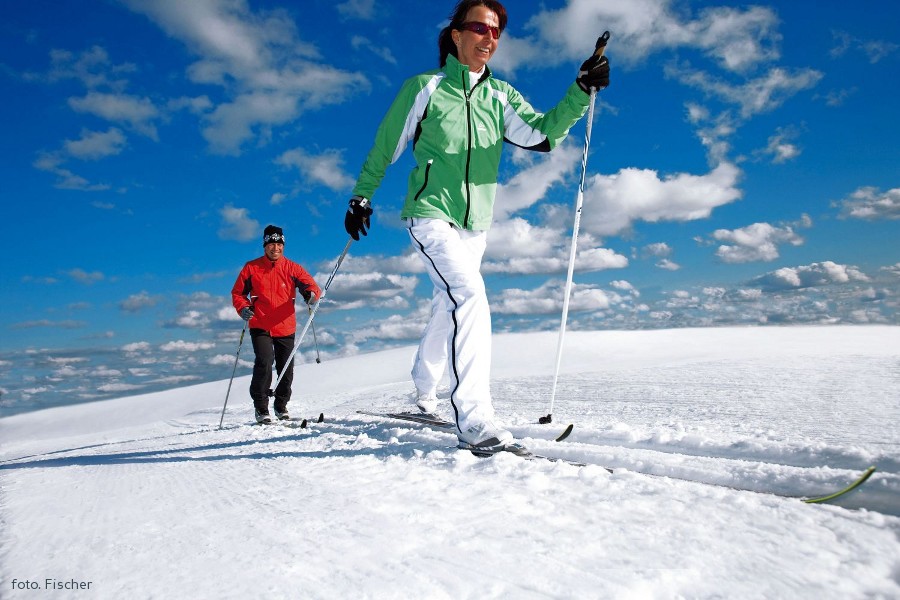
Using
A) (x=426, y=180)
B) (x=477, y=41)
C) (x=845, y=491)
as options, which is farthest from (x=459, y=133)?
(x=845, y=491)

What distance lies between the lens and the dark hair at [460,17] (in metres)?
3.42

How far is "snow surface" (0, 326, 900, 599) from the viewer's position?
51.8 inches

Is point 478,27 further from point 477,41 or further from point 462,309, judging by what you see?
point 462,309

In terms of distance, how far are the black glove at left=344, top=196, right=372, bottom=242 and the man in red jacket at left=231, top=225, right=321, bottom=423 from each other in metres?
2.85

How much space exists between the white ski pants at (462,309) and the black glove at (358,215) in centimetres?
68

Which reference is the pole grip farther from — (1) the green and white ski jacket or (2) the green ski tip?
(2) the green ski tip

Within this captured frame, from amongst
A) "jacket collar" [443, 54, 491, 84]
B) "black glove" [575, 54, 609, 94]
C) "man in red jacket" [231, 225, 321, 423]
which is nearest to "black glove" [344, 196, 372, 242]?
"jacket collar" [443, 54, 491, 84]

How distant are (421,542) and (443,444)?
66.3 inches

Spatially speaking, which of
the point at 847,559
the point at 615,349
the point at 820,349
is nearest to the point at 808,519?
the point at 847,559

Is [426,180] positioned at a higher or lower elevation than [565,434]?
higher

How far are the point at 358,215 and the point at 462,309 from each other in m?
1.27

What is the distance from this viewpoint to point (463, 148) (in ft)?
11.1

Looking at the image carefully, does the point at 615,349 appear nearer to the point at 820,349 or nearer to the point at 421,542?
the point at 820,349

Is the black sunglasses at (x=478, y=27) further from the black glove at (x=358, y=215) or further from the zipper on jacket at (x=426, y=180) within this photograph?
the black glove at (x=358, y=215)
